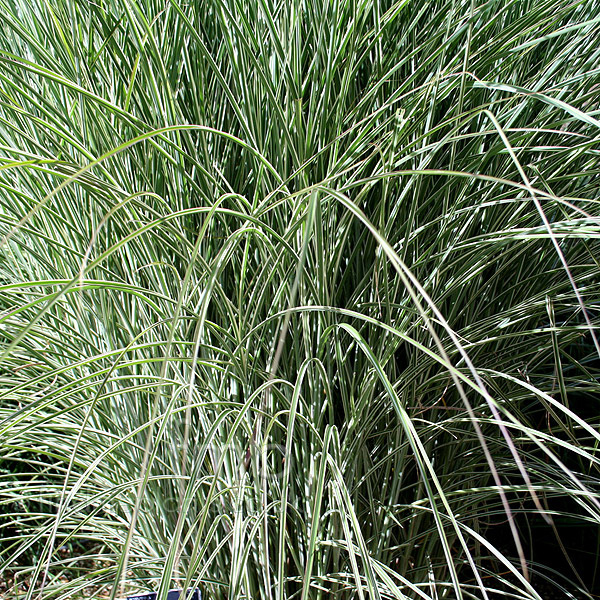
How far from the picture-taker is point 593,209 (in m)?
0.89

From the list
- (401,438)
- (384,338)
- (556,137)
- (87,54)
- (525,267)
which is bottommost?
(401,438)

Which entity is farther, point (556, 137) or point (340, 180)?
point (556, 137)

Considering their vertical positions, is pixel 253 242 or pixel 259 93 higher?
pixel 259 93

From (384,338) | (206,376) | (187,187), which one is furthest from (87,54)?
(384,338)

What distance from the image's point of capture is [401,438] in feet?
2.86

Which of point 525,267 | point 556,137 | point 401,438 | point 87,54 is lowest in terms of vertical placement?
point 401,438

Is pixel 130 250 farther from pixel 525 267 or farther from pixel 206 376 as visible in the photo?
pixel 525 267

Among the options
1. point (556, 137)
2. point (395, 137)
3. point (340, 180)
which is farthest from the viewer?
point (556, 137)

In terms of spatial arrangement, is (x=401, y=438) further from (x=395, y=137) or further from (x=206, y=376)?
(x=395, y=137)

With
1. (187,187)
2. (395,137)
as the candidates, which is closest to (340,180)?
(395,137)

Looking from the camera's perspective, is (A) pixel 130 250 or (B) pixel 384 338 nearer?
(B) pixel 384 338

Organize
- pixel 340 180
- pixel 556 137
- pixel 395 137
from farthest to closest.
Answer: pixel 556 137
pixel 340 180
pixel 395 137

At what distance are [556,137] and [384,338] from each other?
18.8 inches

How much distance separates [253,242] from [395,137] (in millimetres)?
321
